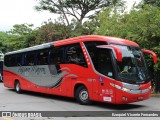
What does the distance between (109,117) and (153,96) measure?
8.23m

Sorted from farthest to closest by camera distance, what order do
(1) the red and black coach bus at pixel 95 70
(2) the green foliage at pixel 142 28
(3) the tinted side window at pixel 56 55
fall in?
(2) the green foliage at pixel 142 28, (3) the tinted side window at pixel 56 55, (1) the red and black coach bus at pixel 95 70

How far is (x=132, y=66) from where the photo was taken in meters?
13.2

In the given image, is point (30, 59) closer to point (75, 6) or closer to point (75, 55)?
point (75, 55)

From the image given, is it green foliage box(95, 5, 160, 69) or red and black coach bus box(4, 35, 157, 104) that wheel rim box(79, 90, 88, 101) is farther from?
green foliage box(95, 5, 160, 69)

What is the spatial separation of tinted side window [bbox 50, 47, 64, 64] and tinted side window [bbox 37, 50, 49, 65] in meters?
0.62

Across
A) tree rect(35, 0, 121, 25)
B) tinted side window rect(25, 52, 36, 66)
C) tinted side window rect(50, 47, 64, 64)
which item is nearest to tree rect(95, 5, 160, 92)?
tinted side window rect(50, 47, 64, 64)

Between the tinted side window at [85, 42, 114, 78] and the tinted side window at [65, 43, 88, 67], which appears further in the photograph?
the tinted side window at [65, 43, 88, 67]

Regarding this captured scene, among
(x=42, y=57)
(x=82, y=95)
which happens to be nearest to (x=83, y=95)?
(x=82, y=95)

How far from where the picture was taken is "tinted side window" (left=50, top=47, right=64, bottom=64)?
16.1 metres

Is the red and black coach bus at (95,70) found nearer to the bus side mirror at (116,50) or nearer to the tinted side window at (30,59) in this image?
the bus side mirror at (116,50)

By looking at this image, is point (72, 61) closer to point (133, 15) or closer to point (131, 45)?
point (131, 45)

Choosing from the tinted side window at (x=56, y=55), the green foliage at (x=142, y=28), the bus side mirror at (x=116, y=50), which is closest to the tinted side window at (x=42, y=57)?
the tinted side window at (x=56, y=55)

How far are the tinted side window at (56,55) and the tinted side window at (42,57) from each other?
62 centimetres

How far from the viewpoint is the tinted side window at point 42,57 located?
17.5 m
